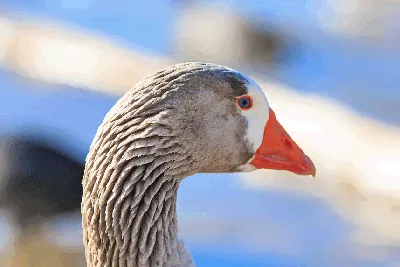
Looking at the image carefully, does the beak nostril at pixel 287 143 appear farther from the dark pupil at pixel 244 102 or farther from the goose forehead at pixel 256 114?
the dark pupil at pixel 244 102

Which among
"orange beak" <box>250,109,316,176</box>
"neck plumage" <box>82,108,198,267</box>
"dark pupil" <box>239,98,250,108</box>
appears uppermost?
"dark pupil" <box>239,98,250,108</box>

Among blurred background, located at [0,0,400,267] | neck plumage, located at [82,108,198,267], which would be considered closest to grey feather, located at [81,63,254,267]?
neck plumage, located at [82,108,198,267]

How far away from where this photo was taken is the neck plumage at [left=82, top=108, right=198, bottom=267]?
6.30 feet

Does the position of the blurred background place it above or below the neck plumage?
above

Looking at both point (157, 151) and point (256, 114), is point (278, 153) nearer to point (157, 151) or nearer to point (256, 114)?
point (256, 114)

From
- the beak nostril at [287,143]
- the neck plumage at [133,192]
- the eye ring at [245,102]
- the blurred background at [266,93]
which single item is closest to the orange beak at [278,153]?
the beak nostril at [287,143]

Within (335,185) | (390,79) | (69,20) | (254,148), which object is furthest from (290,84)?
(254,148)

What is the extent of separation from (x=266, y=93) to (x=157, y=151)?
4.22 m

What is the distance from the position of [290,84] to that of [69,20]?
9.36 feet

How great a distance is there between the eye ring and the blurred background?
7.10ft

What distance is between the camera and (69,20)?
804cm

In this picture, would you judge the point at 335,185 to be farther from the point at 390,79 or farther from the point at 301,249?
the point at 390,79

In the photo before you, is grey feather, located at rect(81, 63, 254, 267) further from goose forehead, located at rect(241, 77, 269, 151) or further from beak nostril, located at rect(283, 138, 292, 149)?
beak nostril, located at rect(283, 138, 292, 149)

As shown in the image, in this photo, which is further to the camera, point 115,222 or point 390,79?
point 390,79
